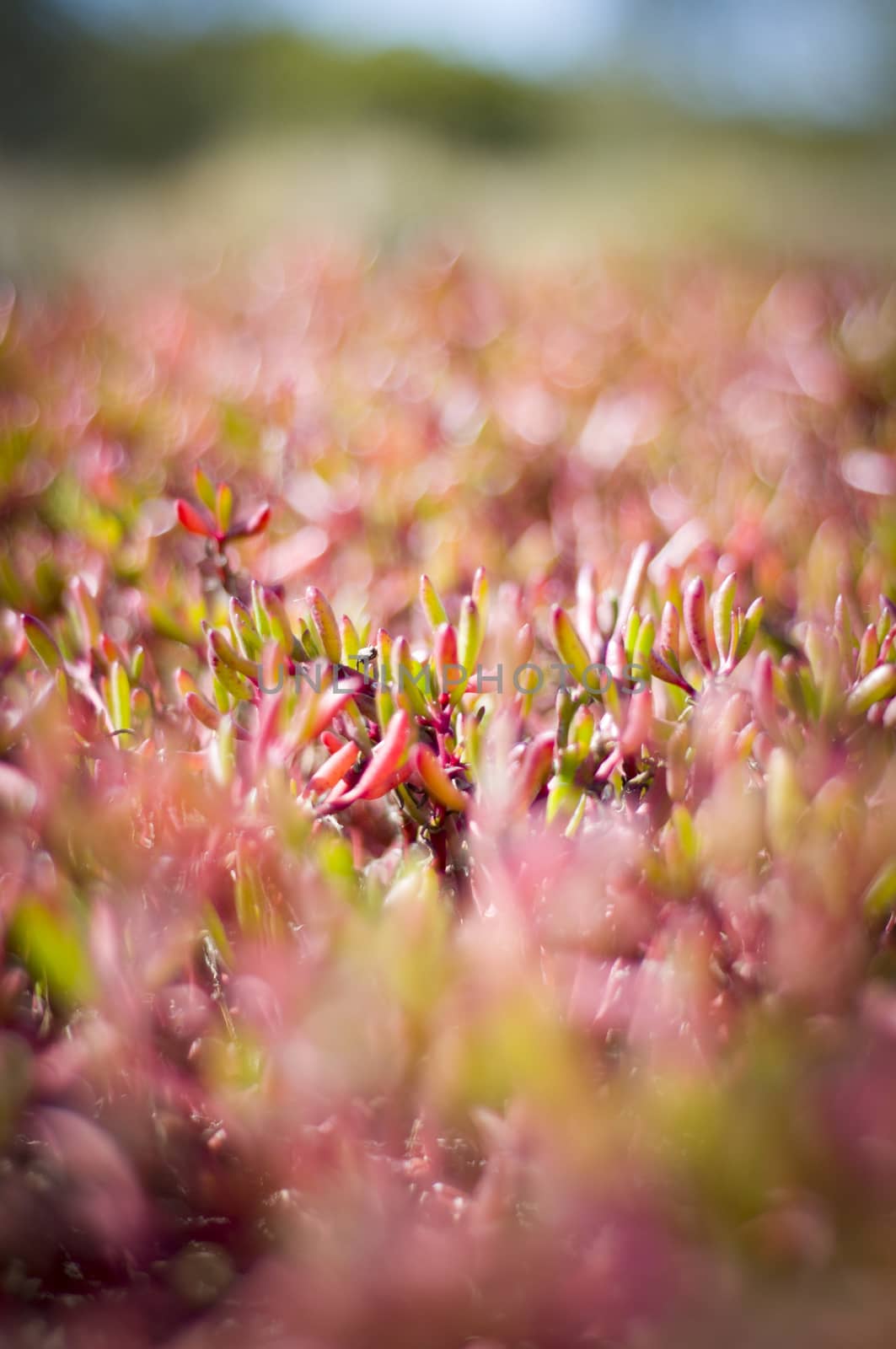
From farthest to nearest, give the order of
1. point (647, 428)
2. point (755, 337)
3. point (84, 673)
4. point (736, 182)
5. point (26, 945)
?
point (736, 182)
point (755, 337)
point (647, 428)
point (84, 673)
point (26, 945)

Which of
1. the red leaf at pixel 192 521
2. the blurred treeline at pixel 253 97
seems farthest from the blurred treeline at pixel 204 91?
the red leaf at pixel 192 521

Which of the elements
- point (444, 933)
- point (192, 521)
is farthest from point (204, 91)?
point (444, 933)

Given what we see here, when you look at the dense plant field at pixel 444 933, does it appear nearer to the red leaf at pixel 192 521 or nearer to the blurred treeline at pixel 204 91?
the red leaf at pixel 192 521

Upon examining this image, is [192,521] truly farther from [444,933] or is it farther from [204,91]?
[204,91]

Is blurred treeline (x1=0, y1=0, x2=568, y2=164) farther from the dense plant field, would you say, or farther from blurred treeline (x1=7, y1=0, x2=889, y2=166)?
the dense plant field

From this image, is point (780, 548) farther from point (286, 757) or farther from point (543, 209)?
point (543, 209)

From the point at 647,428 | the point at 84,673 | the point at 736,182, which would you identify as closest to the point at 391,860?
the point at 84,673
